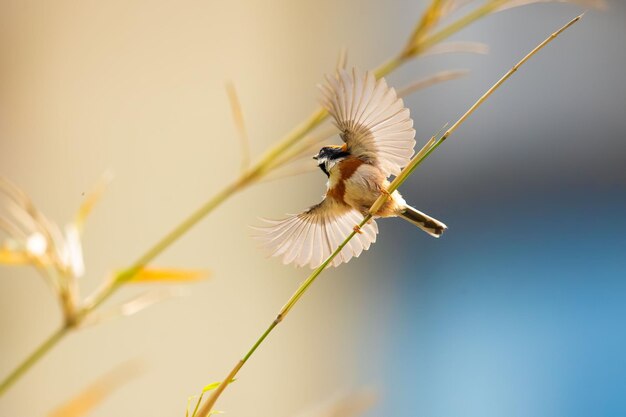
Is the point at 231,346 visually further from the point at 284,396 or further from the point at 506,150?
the point at 506,150

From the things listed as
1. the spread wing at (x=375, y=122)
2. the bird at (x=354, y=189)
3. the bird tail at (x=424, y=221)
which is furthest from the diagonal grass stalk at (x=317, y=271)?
the bird tail at (x=424, y=221)

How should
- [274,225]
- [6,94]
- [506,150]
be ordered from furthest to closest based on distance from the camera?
1. [506,150]
2. [6,94]
3. [274,225]

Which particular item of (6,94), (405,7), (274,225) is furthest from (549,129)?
(274,225)

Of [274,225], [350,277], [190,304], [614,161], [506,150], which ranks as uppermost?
[614,161]

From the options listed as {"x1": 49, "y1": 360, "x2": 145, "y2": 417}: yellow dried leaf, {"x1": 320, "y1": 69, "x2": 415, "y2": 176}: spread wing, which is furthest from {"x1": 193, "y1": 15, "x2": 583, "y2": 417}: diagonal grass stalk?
{"x1": 320, "y1": 69, "x2": 415, "y2": 176}: spread wing

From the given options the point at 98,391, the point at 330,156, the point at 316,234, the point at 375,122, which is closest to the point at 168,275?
the point at 98,391

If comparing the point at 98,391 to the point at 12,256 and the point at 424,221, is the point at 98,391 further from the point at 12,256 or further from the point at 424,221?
the point at 424,221
